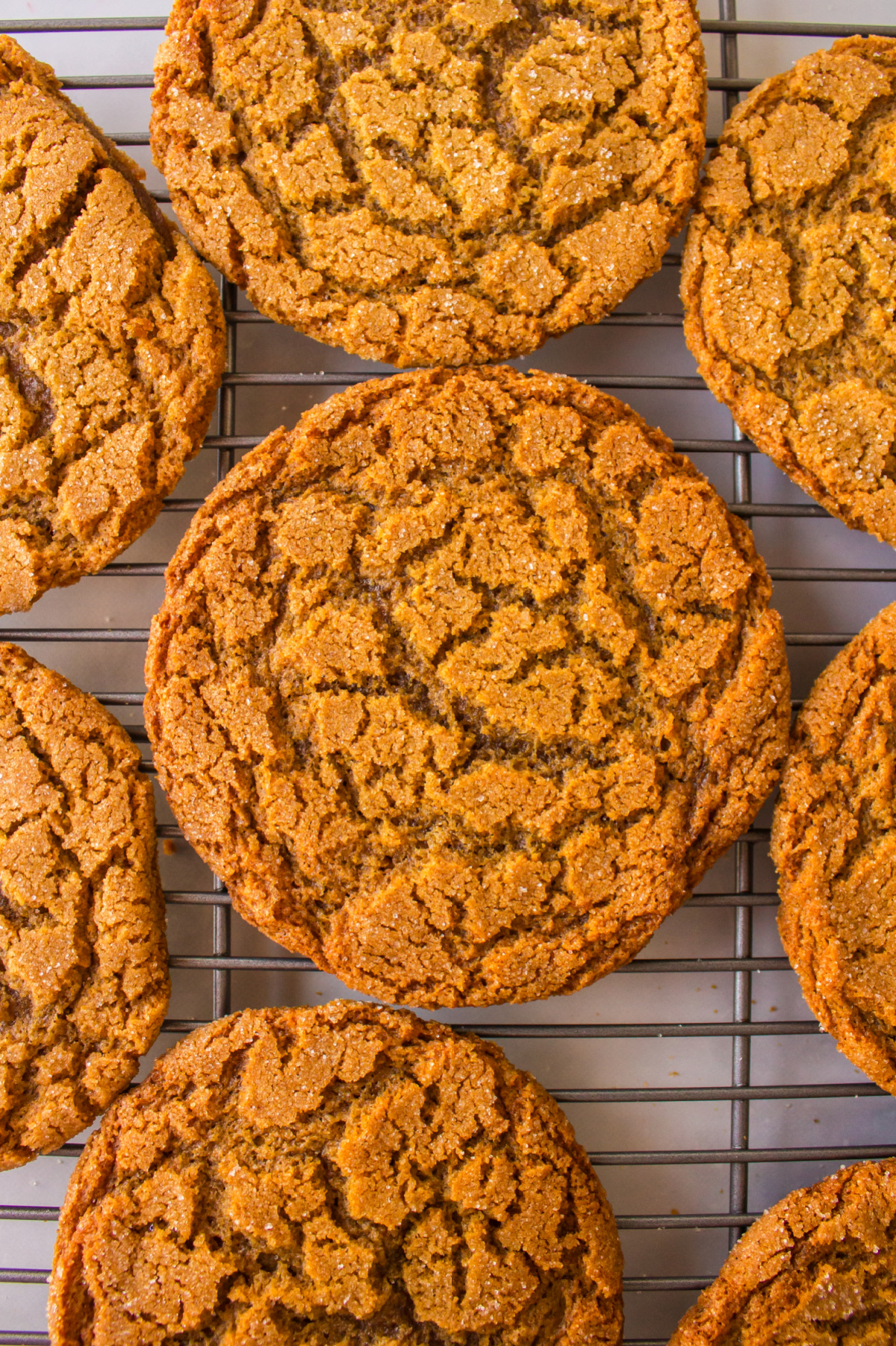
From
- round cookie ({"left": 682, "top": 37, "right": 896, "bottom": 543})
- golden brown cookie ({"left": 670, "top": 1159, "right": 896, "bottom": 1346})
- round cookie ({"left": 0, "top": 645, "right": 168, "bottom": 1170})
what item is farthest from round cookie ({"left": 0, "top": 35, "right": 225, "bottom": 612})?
golden brown cookie ({"left": 670, "top": 1159, "right": 896, "bottom": 1346})

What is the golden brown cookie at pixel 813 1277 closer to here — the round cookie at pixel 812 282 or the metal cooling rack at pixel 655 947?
the metal cooling rack at pixel 655 947

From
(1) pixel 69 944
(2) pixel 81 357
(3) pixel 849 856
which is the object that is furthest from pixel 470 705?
(2) pixel 81 357

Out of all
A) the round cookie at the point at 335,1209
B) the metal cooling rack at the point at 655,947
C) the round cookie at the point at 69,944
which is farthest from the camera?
the metal cooling rack at the point at 655,947

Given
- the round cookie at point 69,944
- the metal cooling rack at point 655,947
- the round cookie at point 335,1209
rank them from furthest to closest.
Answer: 1. the metal cooling rack at point 655,947
2. the round cookie at point 69,944
3. the round cookie at point 335,1209

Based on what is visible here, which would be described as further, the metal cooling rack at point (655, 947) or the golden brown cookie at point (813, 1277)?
the metal cooling rack at point (655, 947)

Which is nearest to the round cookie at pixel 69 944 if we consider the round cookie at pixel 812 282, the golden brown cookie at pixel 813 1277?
the golden brown cookie at pixel 813 1277

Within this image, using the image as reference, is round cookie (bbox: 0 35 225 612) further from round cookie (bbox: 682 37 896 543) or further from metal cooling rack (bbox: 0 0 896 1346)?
round cookie (bbox: 682 37 896 543)
